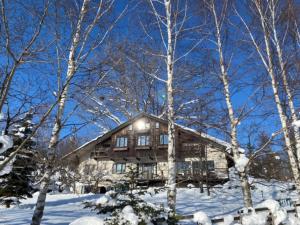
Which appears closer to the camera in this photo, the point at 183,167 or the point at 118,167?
Result: the point at 183,167

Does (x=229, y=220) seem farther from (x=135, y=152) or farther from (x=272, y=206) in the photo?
(x=135, y=152)

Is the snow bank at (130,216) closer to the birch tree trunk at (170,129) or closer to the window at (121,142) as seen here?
the birch tree trunk at (170,129)

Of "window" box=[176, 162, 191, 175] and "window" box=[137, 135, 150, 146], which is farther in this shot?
"window" box=[137, 135, 150, 146]

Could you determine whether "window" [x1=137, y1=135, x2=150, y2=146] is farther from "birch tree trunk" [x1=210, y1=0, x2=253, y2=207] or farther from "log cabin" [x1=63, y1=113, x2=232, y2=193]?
"birch tree trunk" [x1=210, y1=0, x2=253, y2=207]

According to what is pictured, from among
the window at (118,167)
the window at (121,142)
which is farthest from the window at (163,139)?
the window at (118,167)

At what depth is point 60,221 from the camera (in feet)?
29.0

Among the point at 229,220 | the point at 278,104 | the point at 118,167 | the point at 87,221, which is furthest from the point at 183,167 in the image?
the point at 87,221

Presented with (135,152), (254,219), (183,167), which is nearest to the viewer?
(254,219)

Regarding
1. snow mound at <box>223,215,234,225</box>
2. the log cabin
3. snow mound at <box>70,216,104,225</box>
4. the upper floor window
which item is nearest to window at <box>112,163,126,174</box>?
the log cabin

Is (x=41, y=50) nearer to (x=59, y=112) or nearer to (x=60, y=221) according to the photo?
(x=59, y=112)

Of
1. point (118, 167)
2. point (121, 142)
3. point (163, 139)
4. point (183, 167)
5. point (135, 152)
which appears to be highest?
point (163, 139)

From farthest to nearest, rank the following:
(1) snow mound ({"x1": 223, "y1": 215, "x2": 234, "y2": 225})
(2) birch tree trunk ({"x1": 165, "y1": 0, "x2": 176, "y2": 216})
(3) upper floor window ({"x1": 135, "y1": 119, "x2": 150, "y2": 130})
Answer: (3) upper floor window ({"x1": 135, "y1": 119, "x2": 150, "y2": 130}) → (2) birch tree trunk ({"x1": 165, "y1": 0, "x2": 176, "y2": 216}) → (1) snow mound ({"x1": 223, "y1": 215, "x2": 234, "y2": 225})

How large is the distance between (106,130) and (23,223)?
19.7 meters

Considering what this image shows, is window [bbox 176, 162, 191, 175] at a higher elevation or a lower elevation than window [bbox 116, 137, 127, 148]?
lower
